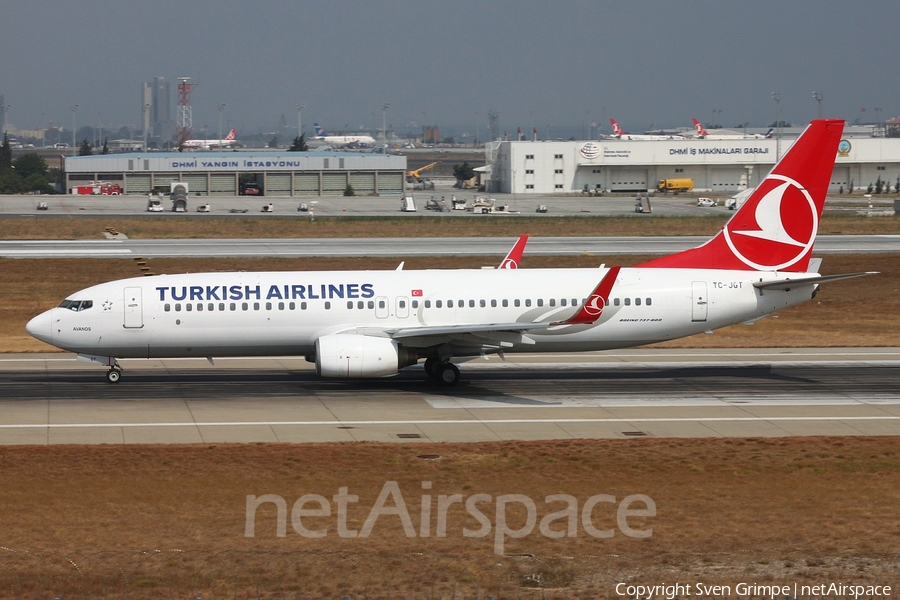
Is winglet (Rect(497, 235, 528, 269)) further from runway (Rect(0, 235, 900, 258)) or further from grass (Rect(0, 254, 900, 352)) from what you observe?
runway (Rect(0, 235, 900, 258))

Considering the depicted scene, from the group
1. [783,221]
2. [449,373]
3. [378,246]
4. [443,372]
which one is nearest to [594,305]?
[449,373]

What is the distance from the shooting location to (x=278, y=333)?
35.5 metres

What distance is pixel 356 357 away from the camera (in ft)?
110

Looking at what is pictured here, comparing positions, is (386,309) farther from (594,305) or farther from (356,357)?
(594,305)

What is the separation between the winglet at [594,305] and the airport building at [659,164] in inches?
5413

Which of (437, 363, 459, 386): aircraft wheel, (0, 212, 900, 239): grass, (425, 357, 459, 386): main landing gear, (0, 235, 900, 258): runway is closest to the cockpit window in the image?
(425, 357, 459, 386): main landing gear

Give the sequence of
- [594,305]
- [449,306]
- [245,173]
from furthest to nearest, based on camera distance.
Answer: [245,173] → [449,306] → [594,305]

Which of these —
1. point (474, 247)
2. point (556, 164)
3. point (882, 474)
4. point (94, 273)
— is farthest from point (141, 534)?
point (556, 164)

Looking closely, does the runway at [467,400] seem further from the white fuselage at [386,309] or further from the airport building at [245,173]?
the airport building at [245,173]

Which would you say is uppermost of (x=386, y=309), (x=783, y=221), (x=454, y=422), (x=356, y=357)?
(x=783, y=221)

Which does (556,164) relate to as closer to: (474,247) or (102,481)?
(474,247)

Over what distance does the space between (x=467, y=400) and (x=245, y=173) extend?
13695cm

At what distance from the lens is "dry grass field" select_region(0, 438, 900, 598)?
16.5 m

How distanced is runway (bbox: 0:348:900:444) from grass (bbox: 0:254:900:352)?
4.19 metres
